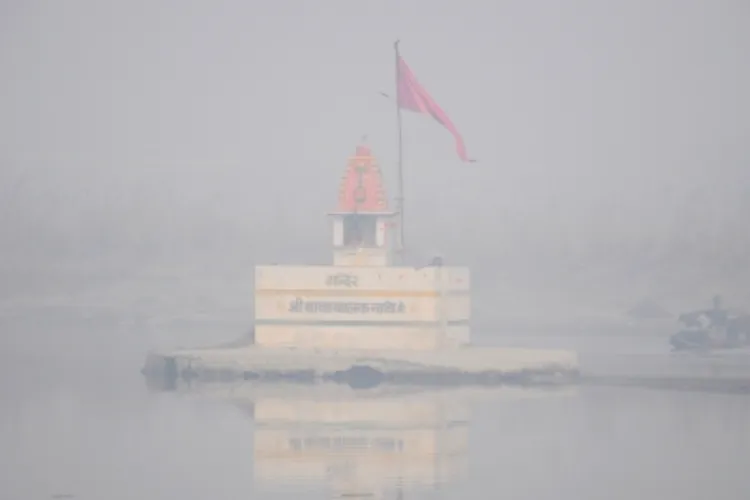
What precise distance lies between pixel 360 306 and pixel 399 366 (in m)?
2.20

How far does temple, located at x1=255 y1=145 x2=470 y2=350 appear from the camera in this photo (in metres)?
62.2

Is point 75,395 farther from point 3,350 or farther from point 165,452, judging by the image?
point 3,350

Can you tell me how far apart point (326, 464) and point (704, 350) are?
33.9 meters

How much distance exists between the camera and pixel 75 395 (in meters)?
63.4

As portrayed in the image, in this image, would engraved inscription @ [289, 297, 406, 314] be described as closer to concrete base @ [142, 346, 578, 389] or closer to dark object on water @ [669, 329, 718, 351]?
concrete base @ [142, 346, 578, 389]

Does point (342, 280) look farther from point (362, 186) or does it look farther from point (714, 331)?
point (714, 331)

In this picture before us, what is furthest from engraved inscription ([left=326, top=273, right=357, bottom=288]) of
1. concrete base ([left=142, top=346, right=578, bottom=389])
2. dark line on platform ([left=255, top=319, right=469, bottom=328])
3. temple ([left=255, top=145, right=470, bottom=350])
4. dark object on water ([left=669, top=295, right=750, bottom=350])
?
dark object on water ([left=669, top=295, right=750, bottom=350])

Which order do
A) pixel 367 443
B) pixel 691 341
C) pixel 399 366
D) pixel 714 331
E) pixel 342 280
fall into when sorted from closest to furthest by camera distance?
1. pixel 367 443
2. pixel 399 366
3. pixel 342 280
4. pixel 691 341
5. pixel 714 331

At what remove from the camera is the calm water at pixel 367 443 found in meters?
→ 43.5

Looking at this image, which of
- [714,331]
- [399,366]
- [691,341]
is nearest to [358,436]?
[399,366]

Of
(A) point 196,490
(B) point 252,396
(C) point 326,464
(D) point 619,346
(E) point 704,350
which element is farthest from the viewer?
(D) point 619,346

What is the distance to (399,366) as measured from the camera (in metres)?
62.0

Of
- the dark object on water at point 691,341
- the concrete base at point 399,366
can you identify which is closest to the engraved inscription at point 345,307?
the concrete base at point 399,366

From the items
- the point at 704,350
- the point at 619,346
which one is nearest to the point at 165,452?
the point at 704,350
